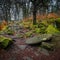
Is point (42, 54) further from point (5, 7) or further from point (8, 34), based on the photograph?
point (5, 7)

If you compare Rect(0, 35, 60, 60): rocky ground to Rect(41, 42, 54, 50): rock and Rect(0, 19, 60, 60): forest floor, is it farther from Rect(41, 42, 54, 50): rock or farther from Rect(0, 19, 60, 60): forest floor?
Rect(41, 42, 54, 50): rock

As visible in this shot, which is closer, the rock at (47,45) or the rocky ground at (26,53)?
the rocky ground at (26,53)

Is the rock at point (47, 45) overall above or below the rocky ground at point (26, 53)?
above

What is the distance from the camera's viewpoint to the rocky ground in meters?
6.40

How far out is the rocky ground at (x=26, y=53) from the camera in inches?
252

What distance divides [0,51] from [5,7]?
848 cm

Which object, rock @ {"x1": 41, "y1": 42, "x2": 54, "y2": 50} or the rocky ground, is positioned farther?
rock @ {"x1": 41, "y1": 42, "x2": 54, "y2": 50}

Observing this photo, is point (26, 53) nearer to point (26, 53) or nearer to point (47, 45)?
point (26, 53)

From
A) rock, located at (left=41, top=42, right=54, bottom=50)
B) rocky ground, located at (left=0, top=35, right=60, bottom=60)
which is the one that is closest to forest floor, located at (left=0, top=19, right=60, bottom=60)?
rocky ground, located at (left=0, top=35, right=60, bottom=60)

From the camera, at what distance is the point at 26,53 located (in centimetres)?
675

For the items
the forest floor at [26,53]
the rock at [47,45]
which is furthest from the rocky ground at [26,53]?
the rock at [47,45]

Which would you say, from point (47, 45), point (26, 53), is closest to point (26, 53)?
point (26, 53)

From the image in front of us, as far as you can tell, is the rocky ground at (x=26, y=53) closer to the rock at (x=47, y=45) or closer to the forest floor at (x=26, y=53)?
the forest floor at (x=26, y=53)

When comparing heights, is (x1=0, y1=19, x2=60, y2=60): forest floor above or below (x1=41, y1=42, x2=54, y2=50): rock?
below
